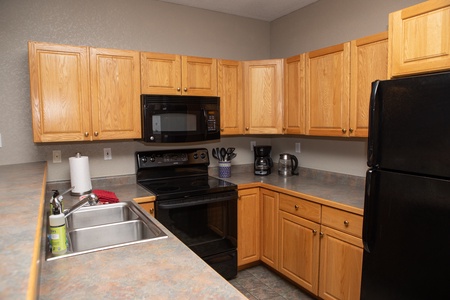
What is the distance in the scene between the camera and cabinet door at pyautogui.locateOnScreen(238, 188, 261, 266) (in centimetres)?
284

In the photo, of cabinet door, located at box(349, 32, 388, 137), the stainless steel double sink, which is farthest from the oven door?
cabinet door, located at box(349, 32, 388, 137)

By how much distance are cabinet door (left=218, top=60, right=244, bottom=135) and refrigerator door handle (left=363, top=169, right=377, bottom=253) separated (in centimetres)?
154

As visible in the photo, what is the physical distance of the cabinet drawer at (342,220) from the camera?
6.71 ft

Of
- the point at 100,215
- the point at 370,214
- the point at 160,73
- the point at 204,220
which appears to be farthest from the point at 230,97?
the point at 370,214

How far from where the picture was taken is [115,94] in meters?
2.48

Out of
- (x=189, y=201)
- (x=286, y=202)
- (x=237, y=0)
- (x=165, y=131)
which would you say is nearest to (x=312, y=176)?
(x=286, y=202)

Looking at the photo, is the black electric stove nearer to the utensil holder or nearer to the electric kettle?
the utensil holder

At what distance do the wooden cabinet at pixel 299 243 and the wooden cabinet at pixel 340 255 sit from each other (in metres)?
0.07

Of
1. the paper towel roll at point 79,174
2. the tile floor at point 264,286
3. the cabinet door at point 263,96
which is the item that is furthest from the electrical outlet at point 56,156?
the tile floor at point 264,286

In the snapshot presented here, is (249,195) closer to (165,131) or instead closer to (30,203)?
(165,131)

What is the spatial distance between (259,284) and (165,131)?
5.17 ft

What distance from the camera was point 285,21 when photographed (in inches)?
134

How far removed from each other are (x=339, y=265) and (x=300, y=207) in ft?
1.66

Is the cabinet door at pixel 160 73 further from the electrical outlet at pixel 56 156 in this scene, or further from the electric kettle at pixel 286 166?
the electric kettle at pixel 286 166
